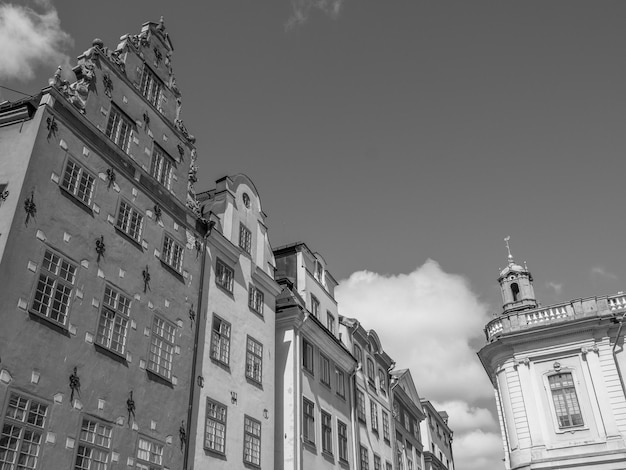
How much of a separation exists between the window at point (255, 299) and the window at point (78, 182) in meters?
10.0

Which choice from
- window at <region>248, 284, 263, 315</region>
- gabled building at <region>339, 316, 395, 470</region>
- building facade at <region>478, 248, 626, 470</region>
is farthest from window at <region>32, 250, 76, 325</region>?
building facade at <region>478, 248, 626, 470</region>

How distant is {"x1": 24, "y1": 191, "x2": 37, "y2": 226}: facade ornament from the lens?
→ 1487 centimetres

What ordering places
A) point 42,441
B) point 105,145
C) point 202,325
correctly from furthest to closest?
point 202,325 < point 105,145 < point 42,441

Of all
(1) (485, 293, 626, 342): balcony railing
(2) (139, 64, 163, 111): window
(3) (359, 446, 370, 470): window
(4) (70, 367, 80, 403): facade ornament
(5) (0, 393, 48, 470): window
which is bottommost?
(5) (0, 393, 48, 470): window

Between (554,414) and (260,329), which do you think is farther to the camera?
(554,414)

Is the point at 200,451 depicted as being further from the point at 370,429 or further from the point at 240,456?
the point at 370,429

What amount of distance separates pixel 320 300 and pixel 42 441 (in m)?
21.4

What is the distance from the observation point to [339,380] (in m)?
32.9

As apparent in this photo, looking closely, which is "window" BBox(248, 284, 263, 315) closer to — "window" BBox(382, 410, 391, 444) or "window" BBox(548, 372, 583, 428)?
"window" BBox(382, 410, 391, 444)

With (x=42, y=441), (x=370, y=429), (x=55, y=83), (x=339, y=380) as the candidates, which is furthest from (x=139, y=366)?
(x=370, y=429)

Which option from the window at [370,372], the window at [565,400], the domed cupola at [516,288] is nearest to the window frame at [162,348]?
the window at [370,372]

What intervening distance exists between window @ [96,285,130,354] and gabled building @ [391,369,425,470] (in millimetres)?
27170

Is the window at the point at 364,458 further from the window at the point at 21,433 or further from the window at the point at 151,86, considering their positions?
the window at the point at 21,433

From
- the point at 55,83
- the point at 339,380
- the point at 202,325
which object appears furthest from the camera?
the point at 339,380
